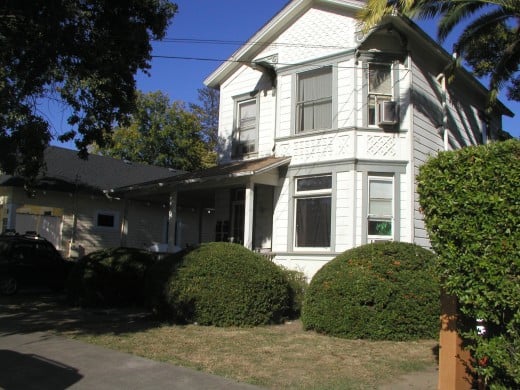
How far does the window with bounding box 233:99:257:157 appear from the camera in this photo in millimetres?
16406

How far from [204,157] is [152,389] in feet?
109

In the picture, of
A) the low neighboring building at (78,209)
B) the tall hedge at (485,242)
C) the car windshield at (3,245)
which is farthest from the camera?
the low neighboring building at (78,209)

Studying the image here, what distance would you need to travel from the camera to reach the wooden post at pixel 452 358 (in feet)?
18.9

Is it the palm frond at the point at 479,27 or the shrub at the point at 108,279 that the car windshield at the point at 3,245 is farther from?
the palm frond at the point at 479,27

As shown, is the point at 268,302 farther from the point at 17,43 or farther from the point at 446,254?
the point at 17,43

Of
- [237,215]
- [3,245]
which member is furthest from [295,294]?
[3,245]

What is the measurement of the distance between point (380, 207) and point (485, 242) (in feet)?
28.0

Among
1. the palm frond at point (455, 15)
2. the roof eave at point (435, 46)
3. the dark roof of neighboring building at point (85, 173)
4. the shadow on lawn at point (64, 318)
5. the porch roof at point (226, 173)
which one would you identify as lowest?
the shadow on lawn at point (64, 318)

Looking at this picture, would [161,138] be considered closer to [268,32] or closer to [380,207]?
[268,32]

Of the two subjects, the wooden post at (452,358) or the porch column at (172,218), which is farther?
the porch column at (172,218)

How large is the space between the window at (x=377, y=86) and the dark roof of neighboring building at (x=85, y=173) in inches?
491

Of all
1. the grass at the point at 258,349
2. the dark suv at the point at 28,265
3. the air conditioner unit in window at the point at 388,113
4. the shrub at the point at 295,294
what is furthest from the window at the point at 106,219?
the air conditioner unit in window at the point at 388,113

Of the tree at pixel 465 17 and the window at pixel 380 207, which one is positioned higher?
the tree at pixel 465 17

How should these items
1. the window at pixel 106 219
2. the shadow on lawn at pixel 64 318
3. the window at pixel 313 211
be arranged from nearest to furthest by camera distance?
the shadow on lawn at pixel 64 318 < the window at pixel 313 211 < the window at pixel 106 219
